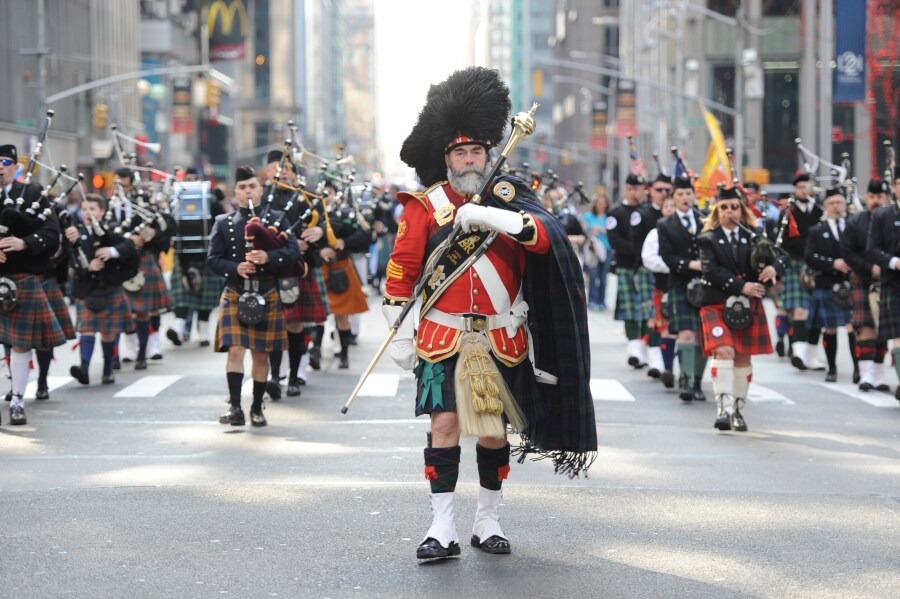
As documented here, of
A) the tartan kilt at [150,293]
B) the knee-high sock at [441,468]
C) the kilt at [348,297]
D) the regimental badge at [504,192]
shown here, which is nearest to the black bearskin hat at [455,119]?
the regimental badge at [504,192]

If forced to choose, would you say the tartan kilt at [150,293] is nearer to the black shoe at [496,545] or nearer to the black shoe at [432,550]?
the black shoe at [496,545]

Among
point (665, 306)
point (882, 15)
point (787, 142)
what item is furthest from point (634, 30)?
point (665, 306)

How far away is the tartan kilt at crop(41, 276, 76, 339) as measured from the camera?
12.4 meters

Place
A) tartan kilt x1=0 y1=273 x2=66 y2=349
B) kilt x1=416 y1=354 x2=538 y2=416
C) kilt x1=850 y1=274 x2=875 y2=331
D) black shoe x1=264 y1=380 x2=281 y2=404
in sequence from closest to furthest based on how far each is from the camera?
kilt x1=416 y1=354 x2=538 y2=416 < tartan kilt x1=0 y1=273 x2=66 y2=349 < black shoe x1=264 y1=380 x2=281 y2=404 < kilt x1=850 y1=274 x2=875 y2=331

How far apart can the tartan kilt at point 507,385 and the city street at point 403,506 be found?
2.17 feet

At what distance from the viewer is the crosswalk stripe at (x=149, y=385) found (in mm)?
13688

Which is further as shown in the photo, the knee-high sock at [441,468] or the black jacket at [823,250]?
the black jacket at [823,250]

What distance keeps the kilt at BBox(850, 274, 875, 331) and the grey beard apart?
8.00 meters

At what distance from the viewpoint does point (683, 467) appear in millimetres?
9562

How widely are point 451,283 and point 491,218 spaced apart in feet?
1.39

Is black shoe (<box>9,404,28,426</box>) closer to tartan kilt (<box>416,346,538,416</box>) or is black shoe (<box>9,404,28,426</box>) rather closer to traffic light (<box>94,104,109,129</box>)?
tartan kilt (<box>416,346,538,416</box>)

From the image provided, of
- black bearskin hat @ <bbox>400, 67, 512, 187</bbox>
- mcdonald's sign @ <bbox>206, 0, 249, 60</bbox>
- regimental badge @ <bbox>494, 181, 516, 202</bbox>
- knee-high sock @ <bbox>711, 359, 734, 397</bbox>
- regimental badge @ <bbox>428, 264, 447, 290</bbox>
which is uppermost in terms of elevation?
mcdonald's sign @ <bbox>206, 0, 249, 60</bbox>

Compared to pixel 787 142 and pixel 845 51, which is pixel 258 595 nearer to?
pixel 845 51

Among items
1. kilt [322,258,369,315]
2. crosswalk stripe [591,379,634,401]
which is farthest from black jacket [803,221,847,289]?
kilt [322,258,369,315]
